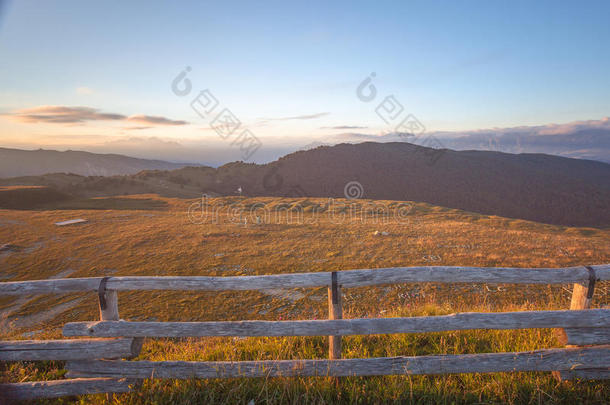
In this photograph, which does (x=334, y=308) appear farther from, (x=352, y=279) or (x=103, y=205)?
(x=103, y=205)

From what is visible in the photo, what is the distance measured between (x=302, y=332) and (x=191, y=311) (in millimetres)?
5848

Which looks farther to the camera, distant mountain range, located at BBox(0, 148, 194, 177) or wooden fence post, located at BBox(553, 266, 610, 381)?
distant mountain range, located at BBox(0, 148, 194, 177)

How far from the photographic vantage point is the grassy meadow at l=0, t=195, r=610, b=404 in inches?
126

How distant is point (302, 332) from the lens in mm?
3424

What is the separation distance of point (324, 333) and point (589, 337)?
11.2ft

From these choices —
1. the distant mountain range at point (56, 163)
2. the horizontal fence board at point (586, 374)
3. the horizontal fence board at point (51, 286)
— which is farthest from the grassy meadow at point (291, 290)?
the distant mountain range at point (56, 163)

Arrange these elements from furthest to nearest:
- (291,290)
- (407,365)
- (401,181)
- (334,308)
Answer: (401,181) < (291,290) < (334,308) < (407,365)

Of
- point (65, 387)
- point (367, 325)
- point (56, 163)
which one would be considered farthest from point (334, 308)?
point (56, 163)

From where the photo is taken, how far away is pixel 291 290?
9.21m

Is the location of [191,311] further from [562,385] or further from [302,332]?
[562,385]

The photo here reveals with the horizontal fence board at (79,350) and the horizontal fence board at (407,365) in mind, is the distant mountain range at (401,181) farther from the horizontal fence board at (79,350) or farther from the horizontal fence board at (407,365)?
the horizontal fence board at (407,365)

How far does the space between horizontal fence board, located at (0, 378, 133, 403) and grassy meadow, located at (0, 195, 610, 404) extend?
135 millimetres

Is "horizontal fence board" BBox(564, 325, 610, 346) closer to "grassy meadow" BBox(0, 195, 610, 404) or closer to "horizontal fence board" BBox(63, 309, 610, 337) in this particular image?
"horizontal fence board" BBox(63, 309, 610, 337)

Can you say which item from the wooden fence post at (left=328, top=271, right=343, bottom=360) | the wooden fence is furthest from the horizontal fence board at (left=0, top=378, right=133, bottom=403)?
the wooden fence post at (left=328, top=271, right=343, bottom=360)
